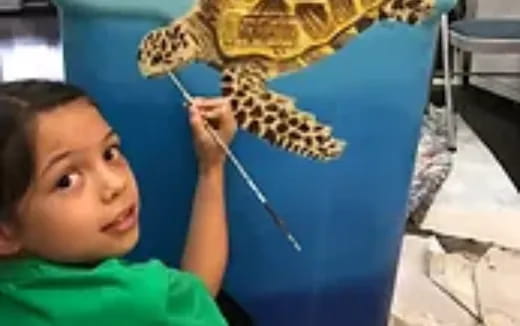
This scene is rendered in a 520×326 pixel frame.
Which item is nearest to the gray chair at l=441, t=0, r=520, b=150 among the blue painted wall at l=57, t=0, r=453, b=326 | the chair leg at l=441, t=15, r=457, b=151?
the chair leg at l=441, t=15, r=457, b=151

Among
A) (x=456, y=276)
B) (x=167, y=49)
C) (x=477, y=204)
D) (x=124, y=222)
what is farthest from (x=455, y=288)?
(x=124, y=222)

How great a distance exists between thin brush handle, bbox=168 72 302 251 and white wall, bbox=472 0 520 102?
2479mm

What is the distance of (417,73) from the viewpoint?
1.04 metres

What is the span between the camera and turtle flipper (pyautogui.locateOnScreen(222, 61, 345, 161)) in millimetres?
1002

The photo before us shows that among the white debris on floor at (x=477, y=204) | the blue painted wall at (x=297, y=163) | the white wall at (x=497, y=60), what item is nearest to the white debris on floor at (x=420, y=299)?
the white debris on floor at (x=477, y=204)

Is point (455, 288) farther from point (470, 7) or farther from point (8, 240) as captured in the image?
point (470, 7)

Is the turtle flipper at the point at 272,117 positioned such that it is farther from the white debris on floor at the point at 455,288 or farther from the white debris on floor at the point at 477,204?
the white debris on floor at the point at 477,204

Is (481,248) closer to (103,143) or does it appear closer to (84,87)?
(84,87)

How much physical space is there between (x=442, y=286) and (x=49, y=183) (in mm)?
989

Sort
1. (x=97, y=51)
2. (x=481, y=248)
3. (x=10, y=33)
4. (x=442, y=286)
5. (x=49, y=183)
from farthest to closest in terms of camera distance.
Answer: (x=10, y=33) → (x=481, y=248) → (x=442, y=286) → (x=97, y=51) → (x=49, y=183)

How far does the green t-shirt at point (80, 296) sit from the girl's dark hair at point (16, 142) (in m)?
0.05

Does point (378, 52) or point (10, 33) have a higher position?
→ point (378, 52)

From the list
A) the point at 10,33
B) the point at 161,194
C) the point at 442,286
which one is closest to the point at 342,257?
the point at 161,194

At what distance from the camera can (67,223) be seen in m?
0.79
